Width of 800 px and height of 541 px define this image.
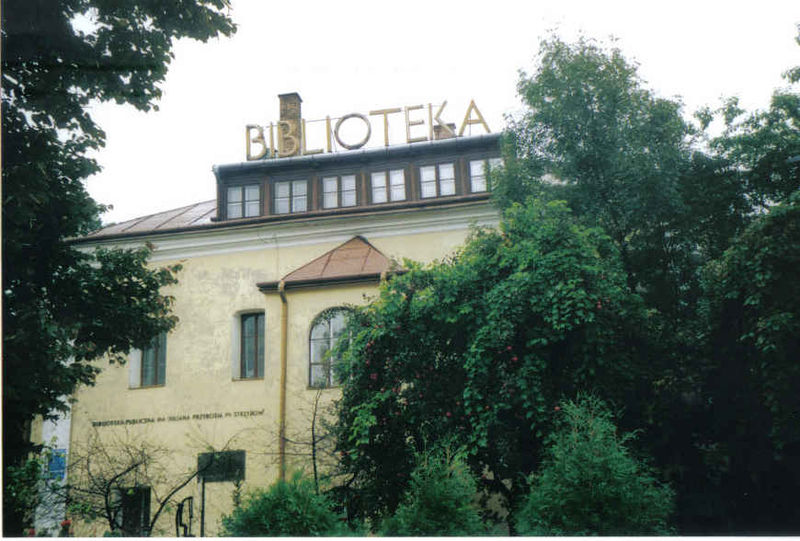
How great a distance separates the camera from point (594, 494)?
5.10 metres

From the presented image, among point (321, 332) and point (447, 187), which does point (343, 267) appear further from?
point (447, 187)

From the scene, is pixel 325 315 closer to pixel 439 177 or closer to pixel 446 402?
pixel 446 402

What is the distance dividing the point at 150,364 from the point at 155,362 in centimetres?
10

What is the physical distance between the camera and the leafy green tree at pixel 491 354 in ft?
20.9

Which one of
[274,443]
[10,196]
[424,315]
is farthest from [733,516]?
[10,196]

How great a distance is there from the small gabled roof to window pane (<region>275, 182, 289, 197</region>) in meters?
2.63

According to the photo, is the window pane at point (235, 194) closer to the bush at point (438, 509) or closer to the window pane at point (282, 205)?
the window pane at point (282, 205)

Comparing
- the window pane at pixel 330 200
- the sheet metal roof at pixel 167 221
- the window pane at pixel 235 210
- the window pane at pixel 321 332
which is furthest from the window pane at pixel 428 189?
the window pane at pixel 321 332

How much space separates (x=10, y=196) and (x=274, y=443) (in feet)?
9.99

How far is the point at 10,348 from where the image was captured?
19.6ft

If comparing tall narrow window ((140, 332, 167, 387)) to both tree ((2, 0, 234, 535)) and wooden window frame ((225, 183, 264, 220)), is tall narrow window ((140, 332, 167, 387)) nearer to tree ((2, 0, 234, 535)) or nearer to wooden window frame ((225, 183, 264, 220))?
tree ((2, 0, 234, 535))

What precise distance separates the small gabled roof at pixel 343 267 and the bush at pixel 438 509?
A: 10.6ft

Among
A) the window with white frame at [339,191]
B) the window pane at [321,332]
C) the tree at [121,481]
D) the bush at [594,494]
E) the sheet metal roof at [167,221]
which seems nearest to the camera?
the bush at [594,494]

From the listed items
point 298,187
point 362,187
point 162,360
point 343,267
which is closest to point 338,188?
point 362,187
